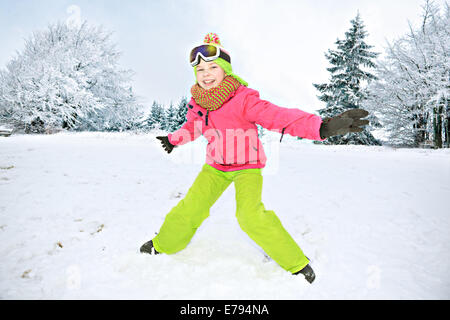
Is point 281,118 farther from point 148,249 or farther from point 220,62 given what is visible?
point 148,249

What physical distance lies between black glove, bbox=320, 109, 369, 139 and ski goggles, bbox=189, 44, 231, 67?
1.07 metres

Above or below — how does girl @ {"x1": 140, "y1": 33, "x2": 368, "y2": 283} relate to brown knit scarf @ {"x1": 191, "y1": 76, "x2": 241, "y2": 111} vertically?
below

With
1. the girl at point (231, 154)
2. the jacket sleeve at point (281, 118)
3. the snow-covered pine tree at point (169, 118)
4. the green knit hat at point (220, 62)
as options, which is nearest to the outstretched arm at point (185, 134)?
the girl at point (231, 154)

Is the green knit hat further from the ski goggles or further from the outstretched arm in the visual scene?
the outstretched arm

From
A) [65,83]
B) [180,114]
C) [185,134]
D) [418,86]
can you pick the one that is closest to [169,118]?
[180,114]

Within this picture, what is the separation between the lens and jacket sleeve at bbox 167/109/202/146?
7.32 feet

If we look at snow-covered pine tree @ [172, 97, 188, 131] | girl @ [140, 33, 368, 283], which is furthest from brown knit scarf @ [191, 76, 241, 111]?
snow-covered pine tree @ [172, 97, 188, 131]

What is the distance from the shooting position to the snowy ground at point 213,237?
1.61m

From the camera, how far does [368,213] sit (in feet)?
8.80

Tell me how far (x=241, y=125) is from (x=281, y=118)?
1.16 ft

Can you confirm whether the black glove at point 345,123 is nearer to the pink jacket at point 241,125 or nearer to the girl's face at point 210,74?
the pink jacket at point 241,125

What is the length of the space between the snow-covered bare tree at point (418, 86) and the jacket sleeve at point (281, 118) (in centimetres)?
1120

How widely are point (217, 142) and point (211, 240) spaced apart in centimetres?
95
